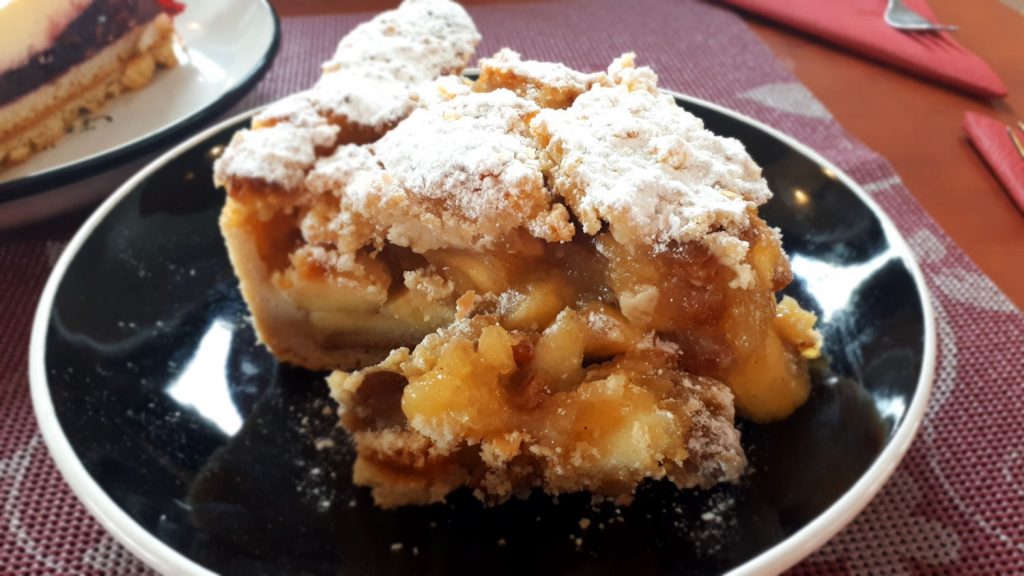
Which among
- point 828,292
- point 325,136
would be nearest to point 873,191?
point 828,292

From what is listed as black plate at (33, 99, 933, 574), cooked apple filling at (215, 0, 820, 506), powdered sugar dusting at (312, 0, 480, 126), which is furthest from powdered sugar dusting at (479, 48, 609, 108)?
black plate at (33, 99, 933, 574)

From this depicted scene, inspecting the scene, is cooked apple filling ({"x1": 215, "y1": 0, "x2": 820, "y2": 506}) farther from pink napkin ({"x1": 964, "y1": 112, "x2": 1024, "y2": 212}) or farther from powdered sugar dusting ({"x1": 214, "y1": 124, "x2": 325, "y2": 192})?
pink napkin ({"x1": 964, "y1": 112, "x2": 1024, "y2": 212})

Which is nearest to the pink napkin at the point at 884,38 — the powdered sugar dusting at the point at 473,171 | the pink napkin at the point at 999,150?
the pink napkin at the point at 999,150

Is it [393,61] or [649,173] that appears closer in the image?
[649,173]

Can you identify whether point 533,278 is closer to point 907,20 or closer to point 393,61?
point 393,61

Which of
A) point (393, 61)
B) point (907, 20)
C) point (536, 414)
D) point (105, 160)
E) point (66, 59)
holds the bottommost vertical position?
point (66, 59)

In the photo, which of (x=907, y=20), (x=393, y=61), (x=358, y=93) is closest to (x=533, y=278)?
(x=358, y=93)

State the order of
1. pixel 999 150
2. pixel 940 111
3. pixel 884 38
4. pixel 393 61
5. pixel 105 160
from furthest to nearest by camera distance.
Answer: pixel 884 38 → pixel 940 111 → pixel 999 150 → pixel 105 160 → pixel 393 61
